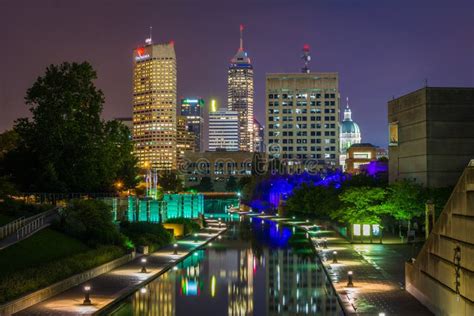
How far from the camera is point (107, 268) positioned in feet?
129

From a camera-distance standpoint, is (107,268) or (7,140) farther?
(7,140)

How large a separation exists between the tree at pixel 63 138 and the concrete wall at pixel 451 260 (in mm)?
38729

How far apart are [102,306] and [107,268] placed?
11785 millimetres

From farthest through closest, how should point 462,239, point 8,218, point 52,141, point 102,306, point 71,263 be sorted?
1. point 52,141
2. point 8,218
3. point 71,263
4. point 102,306
5. point 462,239

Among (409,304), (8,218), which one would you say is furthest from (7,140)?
(409,304)

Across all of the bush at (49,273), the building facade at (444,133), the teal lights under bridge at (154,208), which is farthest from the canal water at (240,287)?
the building facade at (444,133)

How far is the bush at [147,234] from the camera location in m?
51.3

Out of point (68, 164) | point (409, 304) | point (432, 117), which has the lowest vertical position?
point (409, 304)

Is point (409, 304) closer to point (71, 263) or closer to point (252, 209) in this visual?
point (71, 263)

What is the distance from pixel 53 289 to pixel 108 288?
2837mm

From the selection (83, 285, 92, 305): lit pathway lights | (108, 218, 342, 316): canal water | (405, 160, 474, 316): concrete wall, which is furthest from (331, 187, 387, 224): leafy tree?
(83, 285, 92, 305): lit pathway lights

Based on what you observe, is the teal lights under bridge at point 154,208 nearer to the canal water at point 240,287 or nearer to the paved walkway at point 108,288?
the canal water at point 240,287

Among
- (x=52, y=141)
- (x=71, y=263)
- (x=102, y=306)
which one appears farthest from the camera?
(x=52, y=141)

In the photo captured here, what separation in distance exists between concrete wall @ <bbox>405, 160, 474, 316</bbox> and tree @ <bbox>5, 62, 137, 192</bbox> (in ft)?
127
